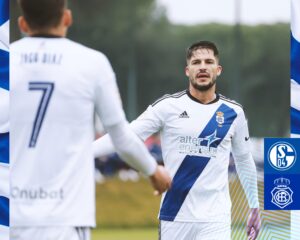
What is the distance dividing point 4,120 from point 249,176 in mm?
2411

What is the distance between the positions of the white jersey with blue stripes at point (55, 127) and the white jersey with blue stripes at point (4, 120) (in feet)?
4.25

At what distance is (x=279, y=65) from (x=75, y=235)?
2947 cm

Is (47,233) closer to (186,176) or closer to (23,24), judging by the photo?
(23,24)

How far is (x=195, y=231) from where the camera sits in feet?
25.6

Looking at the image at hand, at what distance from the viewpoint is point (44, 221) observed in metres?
4.97

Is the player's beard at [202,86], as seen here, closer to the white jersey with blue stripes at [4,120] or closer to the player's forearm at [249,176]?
the player's forearm at [249,176]

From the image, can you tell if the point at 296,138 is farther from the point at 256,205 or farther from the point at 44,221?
the point at 44,221

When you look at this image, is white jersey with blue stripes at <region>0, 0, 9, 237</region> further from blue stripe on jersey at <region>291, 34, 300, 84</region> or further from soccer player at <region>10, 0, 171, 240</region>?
blue stripe on jersey at <region>291, 34, 300, 84</region>

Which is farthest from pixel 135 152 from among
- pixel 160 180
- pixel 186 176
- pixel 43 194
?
pixel 186 176

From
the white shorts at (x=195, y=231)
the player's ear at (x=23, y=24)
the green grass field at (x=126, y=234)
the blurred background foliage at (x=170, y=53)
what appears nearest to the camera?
the player's ear at (x=23, y=24)

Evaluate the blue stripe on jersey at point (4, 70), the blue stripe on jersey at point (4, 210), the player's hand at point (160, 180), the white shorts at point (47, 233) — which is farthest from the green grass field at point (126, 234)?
the white shorts at point (47, 233)

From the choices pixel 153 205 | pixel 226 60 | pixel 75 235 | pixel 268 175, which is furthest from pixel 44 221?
pixel 226 60

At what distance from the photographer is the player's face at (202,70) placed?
316 inches

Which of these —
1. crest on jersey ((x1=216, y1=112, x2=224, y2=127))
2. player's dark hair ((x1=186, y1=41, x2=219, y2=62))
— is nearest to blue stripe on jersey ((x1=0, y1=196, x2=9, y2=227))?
crest on jersey ((x1=216, y1=112, x2=224, y2=127))
